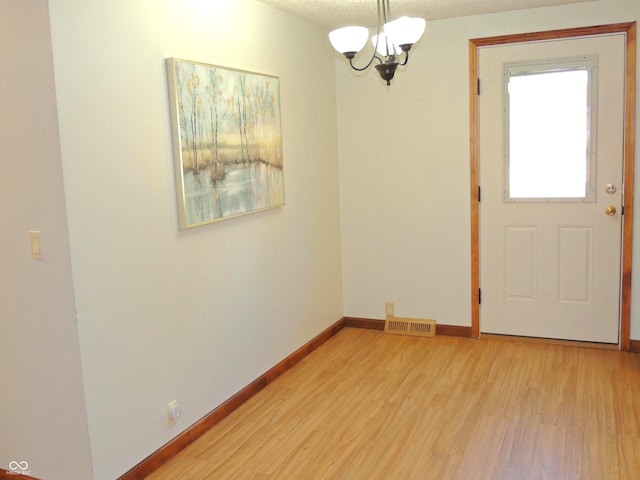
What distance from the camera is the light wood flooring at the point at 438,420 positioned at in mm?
2623

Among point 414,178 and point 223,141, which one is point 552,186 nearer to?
point 414,178

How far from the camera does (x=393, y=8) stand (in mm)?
3676

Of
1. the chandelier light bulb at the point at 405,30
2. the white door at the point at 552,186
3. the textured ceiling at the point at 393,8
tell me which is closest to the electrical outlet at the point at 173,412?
the chandelier light bulb at the point at 405,30

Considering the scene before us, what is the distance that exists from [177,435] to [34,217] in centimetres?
124

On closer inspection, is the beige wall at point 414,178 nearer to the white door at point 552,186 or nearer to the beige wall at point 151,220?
the beige wall at point 151,220

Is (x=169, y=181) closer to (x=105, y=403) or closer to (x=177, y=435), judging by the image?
(x=105, y=403)

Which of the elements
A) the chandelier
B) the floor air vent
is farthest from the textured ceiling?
the floor air vent

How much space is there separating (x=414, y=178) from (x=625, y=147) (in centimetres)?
141

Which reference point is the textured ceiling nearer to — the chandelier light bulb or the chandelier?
the chandelier

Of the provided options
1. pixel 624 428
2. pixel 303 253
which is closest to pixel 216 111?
pixel 303 253

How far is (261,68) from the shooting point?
3.46m

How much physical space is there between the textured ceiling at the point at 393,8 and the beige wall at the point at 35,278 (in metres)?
1.63

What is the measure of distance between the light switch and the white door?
118 inches

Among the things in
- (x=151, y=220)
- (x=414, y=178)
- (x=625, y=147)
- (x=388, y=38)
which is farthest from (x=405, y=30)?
(x=625, y=147)
